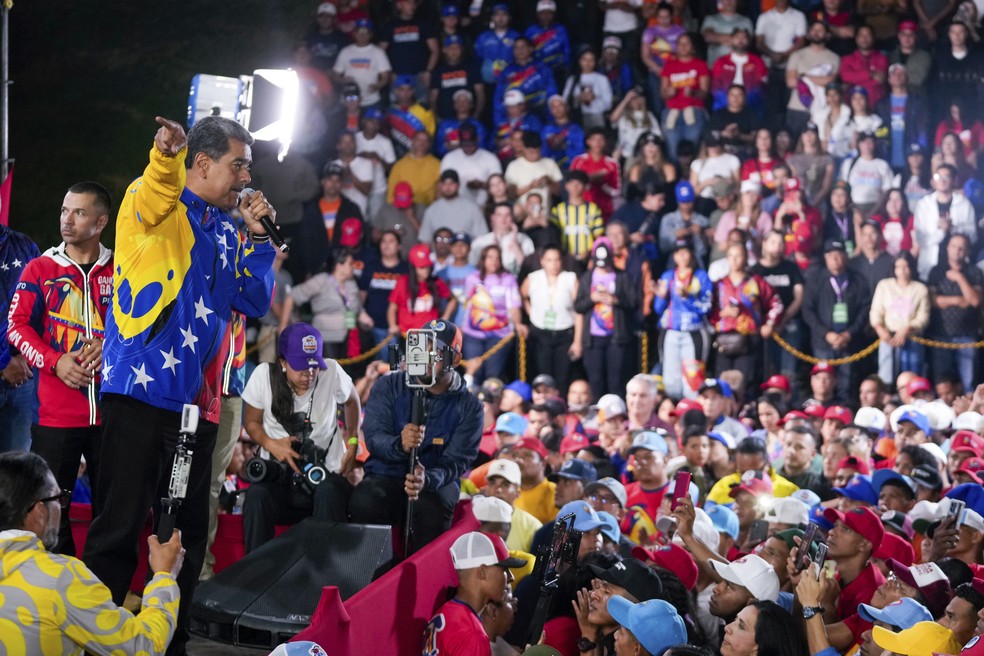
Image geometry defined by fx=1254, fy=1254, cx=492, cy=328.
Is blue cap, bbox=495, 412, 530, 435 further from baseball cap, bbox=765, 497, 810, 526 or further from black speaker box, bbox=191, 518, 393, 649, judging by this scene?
black speaker box, bbox=191, 518, 393, 649

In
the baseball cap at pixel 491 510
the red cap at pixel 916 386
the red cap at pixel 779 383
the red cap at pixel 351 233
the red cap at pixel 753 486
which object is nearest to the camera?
the baseball cap at pixel 491 510

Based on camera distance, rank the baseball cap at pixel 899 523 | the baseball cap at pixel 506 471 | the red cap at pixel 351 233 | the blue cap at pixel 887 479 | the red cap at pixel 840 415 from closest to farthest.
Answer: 1. the baseball cap at pixel 899 523
2. the blue cap at pixel 887 479
3. the baseball cap at pixel 506 471
4. the red cap at pixel 840 415
5. the red cap at pixel 351 233

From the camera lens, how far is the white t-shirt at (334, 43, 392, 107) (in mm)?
13875

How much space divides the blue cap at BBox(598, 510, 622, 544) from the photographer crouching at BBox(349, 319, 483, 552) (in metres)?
0.71

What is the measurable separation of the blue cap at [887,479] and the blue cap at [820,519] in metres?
0.39

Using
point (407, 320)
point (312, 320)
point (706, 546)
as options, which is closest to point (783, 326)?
point (407, 320)

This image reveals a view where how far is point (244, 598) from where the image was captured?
4.64 meters

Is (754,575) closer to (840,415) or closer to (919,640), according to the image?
(919,640)

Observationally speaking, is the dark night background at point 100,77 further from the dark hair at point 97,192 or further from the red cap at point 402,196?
the dark hair at point 97,192

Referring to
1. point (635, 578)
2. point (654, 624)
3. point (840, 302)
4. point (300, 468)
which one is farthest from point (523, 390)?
point (654, 624)

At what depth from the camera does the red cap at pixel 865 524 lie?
5.87 m

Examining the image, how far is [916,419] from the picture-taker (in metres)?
9.19

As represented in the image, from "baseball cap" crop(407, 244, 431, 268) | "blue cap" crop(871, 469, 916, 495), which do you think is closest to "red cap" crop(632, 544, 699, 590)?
"blue cap" crop(871, 469, 916, 495)

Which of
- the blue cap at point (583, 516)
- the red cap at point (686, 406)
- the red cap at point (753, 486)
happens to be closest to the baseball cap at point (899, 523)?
the red cap at point (753, 486)
